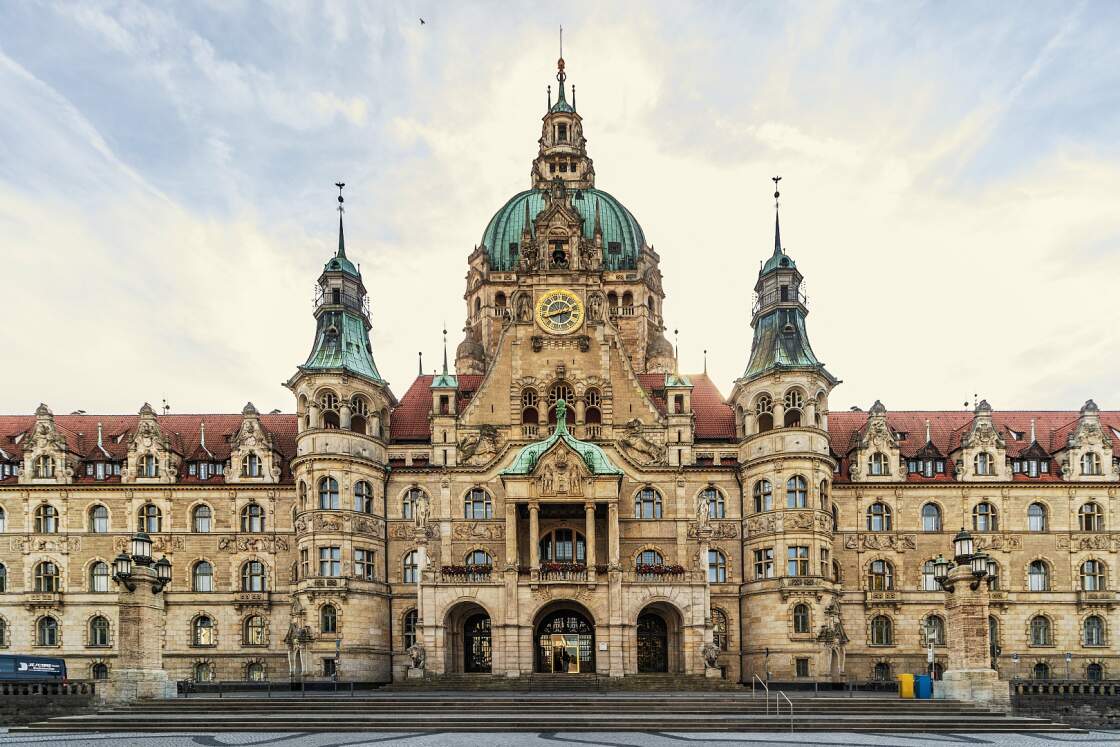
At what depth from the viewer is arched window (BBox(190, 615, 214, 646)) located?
64.3m

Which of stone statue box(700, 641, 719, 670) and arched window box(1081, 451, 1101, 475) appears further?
arched window box(1081, 451, 1101, 475)

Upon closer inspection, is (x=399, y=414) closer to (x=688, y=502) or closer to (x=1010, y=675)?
(x=688, y=502)

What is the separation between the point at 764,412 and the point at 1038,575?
1930 cm

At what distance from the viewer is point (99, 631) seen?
6431cm

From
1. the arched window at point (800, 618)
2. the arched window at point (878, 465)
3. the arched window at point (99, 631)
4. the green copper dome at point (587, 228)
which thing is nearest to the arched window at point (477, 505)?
the arched window at point (800, 618)

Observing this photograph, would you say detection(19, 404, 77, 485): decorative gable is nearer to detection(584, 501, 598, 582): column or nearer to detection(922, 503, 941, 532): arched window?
detection(584, 501, 598, 582): column

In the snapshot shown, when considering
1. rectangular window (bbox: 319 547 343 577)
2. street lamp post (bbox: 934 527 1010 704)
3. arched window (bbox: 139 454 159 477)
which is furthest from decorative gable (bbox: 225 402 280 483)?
street lamp post (bbox: 934 527 1010 704)

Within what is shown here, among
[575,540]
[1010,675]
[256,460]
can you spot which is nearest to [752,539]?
[575,540]

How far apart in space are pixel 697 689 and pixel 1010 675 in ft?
71.5

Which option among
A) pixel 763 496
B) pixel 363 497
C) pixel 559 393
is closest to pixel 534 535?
pixel 559 393

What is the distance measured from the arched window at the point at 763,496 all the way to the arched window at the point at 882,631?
962 centimetres

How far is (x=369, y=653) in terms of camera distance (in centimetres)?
6159

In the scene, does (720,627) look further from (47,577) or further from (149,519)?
(47,577)

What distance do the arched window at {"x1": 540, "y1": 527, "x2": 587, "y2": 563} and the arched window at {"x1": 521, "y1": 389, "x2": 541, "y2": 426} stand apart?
275 inches
